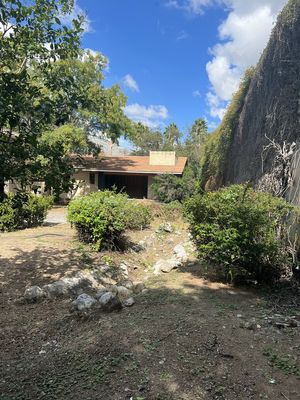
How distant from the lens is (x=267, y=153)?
8289 millimetres

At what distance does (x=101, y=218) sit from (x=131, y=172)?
1894 cm

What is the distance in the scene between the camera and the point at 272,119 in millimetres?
8242

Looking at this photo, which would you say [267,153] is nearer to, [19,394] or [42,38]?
[42,38]

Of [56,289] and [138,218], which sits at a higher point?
[138,218]

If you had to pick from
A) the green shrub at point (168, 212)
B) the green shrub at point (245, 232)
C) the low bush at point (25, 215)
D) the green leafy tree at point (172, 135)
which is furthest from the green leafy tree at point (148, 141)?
the green shrub at point (245, 232)

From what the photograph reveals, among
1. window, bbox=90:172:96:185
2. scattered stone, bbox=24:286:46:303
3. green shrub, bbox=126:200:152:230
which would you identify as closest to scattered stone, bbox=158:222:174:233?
green shrub, bbox=126:200:152:230

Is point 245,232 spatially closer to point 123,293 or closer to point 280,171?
point 123,293

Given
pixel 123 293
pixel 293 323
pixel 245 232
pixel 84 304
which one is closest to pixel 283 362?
A: pixel 293 323

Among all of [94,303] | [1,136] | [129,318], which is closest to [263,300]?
[129,318]

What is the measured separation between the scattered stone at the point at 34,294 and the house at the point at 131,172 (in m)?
21.3

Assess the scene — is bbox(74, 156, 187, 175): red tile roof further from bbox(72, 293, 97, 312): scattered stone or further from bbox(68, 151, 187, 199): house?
bbox(72, 293, 97, 312): scattered stone

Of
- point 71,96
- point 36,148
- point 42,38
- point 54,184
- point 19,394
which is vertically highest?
point 42,38

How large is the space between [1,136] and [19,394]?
2.16 metres

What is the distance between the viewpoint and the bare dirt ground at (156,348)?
3.05 meters
